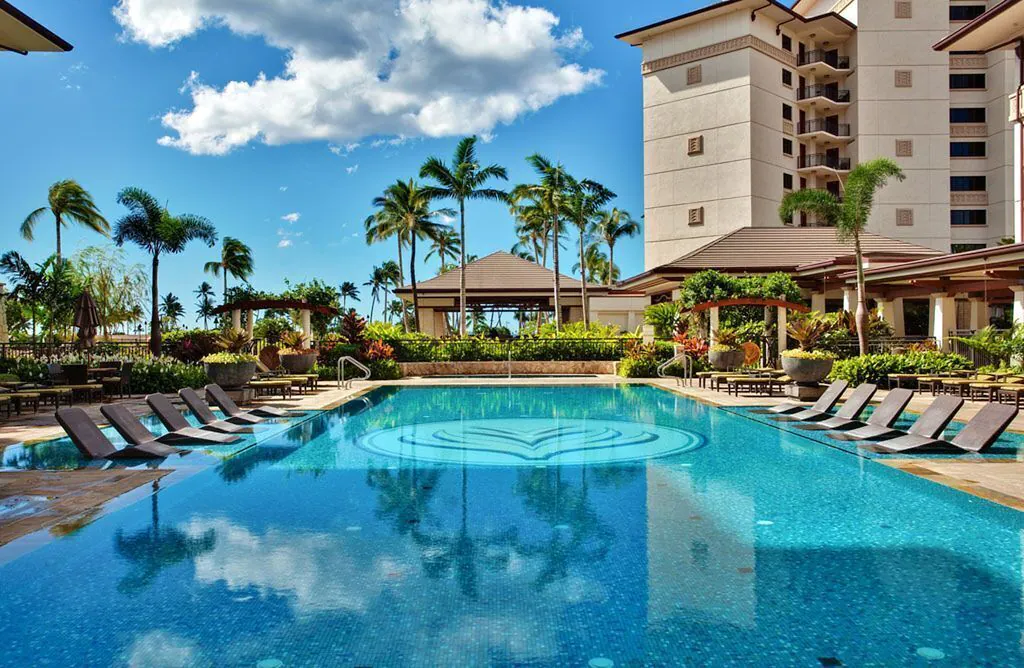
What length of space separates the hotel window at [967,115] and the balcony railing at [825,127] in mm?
6502

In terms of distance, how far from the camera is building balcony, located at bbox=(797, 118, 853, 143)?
148 ft

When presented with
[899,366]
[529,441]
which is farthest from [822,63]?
[529,441]

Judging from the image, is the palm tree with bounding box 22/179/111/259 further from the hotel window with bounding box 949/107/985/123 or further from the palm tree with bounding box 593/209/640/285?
the hotel window with bounding box 949/107/985/123

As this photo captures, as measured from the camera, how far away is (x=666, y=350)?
2433 centimetres

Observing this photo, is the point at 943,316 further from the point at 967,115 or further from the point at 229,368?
the point at 967,115

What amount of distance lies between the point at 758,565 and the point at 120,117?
33396 millimetres

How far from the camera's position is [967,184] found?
46.1 meters

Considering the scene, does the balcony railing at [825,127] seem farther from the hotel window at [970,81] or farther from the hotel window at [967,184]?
the hotel window at [967,184]

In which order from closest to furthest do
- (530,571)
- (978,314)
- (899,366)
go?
(530,571)
(899,366)
(978,314)

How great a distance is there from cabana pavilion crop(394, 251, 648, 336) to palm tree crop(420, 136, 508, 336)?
14.3 feet

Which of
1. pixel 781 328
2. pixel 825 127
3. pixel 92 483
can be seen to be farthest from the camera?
pixel 825 127

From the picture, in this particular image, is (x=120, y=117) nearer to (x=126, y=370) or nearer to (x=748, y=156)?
(x=126, y=370)

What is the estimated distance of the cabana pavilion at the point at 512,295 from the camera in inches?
1428

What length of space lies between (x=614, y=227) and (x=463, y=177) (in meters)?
25.1
